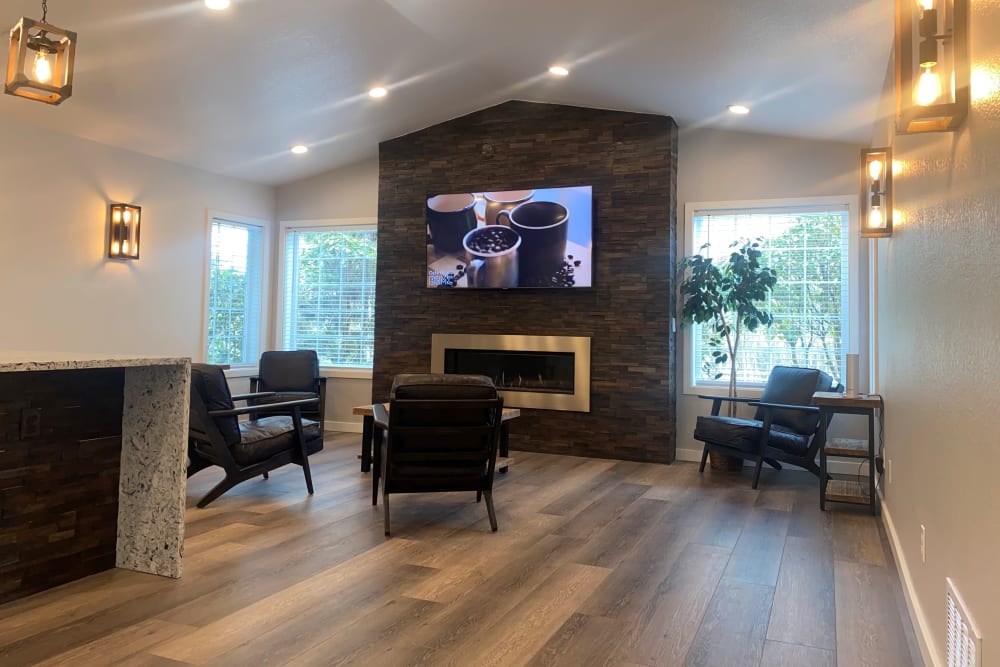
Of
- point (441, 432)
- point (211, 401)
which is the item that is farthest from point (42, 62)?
point (441, 432)

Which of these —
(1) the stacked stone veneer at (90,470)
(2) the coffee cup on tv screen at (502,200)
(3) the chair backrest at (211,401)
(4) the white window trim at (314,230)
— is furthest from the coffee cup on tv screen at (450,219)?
(1) the stacked stone veneer at (90,470)

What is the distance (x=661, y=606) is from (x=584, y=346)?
11.3ft

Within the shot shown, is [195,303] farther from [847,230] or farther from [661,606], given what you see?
[847,230]

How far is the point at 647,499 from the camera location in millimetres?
4500

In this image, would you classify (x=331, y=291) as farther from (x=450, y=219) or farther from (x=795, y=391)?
(x=795, y=391)

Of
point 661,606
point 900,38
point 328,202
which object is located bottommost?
point 661,606

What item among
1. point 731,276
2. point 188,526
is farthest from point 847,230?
point 188,526

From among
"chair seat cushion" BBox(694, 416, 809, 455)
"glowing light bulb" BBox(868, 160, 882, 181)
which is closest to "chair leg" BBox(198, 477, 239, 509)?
"chair seat cushion" BBox(694, 416, 809, 455)

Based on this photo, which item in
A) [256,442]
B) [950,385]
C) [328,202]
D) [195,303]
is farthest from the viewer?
[328,202]

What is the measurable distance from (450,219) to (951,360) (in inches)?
199

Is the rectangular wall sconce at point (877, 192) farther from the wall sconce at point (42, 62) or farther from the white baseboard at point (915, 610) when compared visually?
the wall sconce at point (42, 62)

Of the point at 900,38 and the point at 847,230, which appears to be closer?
the point at 900,38

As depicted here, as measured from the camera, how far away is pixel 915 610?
2510 mm

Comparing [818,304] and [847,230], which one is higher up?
[847,230]
